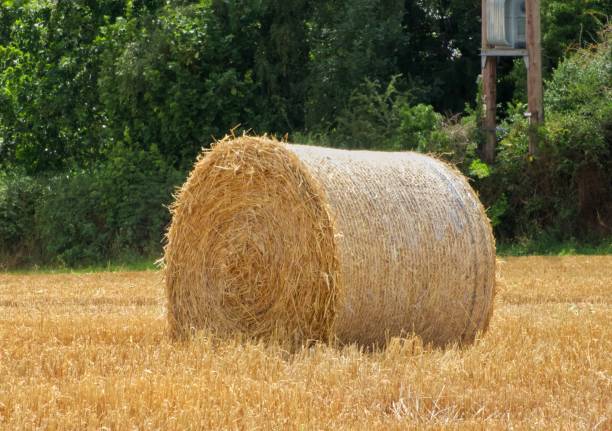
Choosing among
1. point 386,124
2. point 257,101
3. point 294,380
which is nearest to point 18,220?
point 257,101

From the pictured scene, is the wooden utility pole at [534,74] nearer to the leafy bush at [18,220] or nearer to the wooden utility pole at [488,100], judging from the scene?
the wooden utility pole at [488,100]

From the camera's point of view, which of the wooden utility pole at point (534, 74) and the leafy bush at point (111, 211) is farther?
the leafy bush at point (111, 211)

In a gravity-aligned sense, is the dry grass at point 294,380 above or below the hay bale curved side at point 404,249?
below

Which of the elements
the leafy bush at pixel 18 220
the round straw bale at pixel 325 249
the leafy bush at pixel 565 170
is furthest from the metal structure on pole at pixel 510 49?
the round straw bale at pixel 325 249

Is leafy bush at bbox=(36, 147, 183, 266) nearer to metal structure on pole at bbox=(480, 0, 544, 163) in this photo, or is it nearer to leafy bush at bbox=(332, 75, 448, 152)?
leafy bush at bbox=(332, 75, 448, 152)

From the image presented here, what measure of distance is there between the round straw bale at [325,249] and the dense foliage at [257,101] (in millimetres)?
10585

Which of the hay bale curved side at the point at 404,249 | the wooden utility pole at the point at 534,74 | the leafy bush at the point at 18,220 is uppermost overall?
the wooden utility pole at the point at 534,74

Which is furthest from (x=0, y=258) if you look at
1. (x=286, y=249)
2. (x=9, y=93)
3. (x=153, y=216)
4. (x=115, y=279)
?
(x=286, y=249)

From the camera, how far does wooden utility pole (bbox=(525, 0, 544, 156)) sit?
1945 cm

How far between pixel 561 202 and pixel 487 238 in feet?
36.4

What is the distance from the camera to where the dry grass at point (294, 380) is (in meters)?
5.44

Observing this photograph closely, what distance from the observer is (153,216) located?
2084 centimetres

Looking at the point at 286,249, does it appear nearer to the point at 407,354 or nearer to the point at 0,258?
the point at 407,354

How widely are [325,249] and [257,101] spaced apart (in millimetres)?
15007
